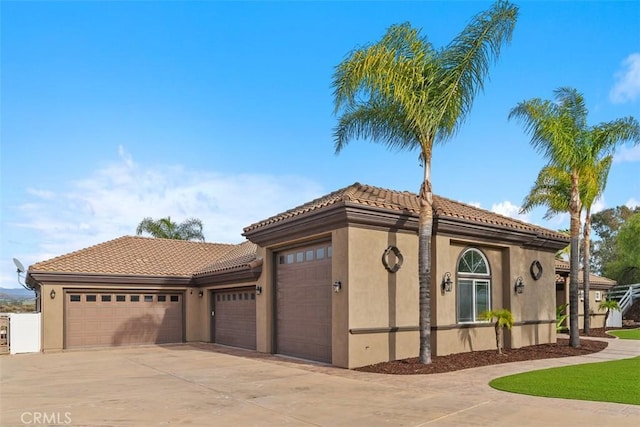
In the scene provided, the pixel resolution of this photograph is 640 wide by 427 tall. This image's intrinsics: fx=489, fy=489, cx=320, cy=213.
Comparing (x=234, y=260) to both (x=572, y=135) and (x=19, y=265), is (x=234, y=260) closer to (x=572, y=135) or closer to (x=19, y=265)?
(x=19, y=265)

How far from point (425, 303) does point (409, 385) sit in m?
2.91

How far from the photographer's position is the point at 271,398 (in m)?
9.27

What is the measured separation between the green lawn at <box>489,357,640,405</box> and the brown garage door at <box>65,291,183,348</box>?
52.2ft

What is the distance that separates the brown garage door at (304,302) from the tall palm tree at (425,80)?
2885mm

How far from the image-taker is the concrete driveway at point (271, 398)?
7.61 meters

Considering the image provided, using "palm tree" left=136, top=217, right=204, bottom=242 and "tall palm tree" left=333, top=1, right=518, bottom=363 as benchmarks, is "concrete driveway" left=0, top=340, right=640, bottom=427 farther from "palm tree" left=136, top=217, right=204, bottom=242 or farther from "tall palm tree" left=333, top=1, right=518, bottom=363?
"palm tree" left=136, top=217, right=204, bottom=242

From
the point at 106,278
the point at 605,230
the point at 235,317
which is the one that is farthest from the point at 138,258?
the point at 605,230

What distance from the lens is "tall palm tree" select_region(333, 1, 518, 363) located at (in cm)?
1252

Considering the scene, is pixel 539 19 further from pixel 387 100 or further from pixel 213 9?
pixel 213 9

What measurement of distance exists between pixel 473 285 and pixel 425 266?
3999 millimetres

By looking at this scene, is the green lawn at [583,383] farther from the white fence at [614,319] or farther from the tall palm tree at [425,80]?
the white fence at [614,319]

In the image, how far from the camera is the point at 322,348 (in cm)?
1434

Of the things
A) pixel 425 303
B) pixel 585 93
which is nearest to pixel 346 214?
pixel 425 303

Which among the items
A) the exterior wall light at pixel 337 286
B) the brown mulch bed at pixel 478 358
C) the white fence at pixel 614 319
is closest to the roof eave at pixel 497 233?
the exterior wall light at pixel 337 286
